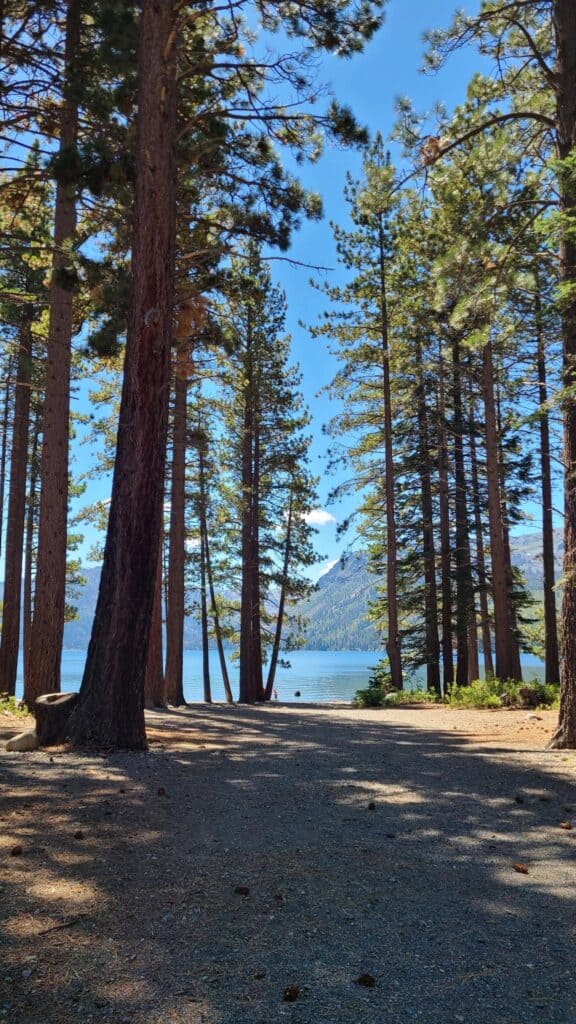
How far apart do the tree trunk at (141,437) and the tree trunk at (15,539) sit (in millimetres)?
10167

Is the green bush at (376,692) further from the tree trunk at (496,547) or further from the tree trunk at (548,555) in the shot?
the tree trunk at (548,555)

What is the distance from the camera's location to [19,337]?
17078mm

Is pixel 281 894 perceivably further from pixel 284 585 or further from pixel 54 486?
pixel 284 585

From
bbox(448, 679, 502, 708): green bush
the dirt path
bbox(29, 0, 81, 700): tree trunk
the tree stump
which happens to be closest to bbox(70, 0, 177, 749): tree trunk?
the tree stump

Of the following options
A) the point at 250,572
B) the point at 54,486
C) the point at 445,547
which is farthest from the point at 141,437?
the point at 250,572

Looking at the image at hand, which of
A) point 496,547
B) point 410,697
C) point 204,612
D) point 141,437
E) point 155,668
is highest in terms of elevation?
point 141,437

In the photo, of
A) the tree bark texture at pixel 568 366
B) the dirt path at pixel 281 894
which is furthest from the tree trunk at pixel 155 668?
the tree bark texture at pixel 568 366

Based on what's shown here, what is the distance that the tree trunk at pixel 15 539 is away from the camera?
16.5 metres

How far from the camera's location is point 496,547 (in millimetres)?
15617

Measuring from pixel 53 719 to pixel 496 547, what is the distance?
1206cm

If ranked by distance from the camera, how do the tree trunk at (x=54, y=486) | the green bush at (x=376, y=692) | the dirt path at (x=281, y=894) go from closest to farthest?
the dirt path at (x=281, y=894), the tree trunk at (x=54, y=486), the green bush at (x=376, y=692)

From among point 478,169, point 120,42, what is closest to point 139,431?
point 120,42

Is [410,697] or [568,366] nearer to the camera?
→ [568,366]

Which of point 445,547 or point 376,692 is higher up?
point 445,547
